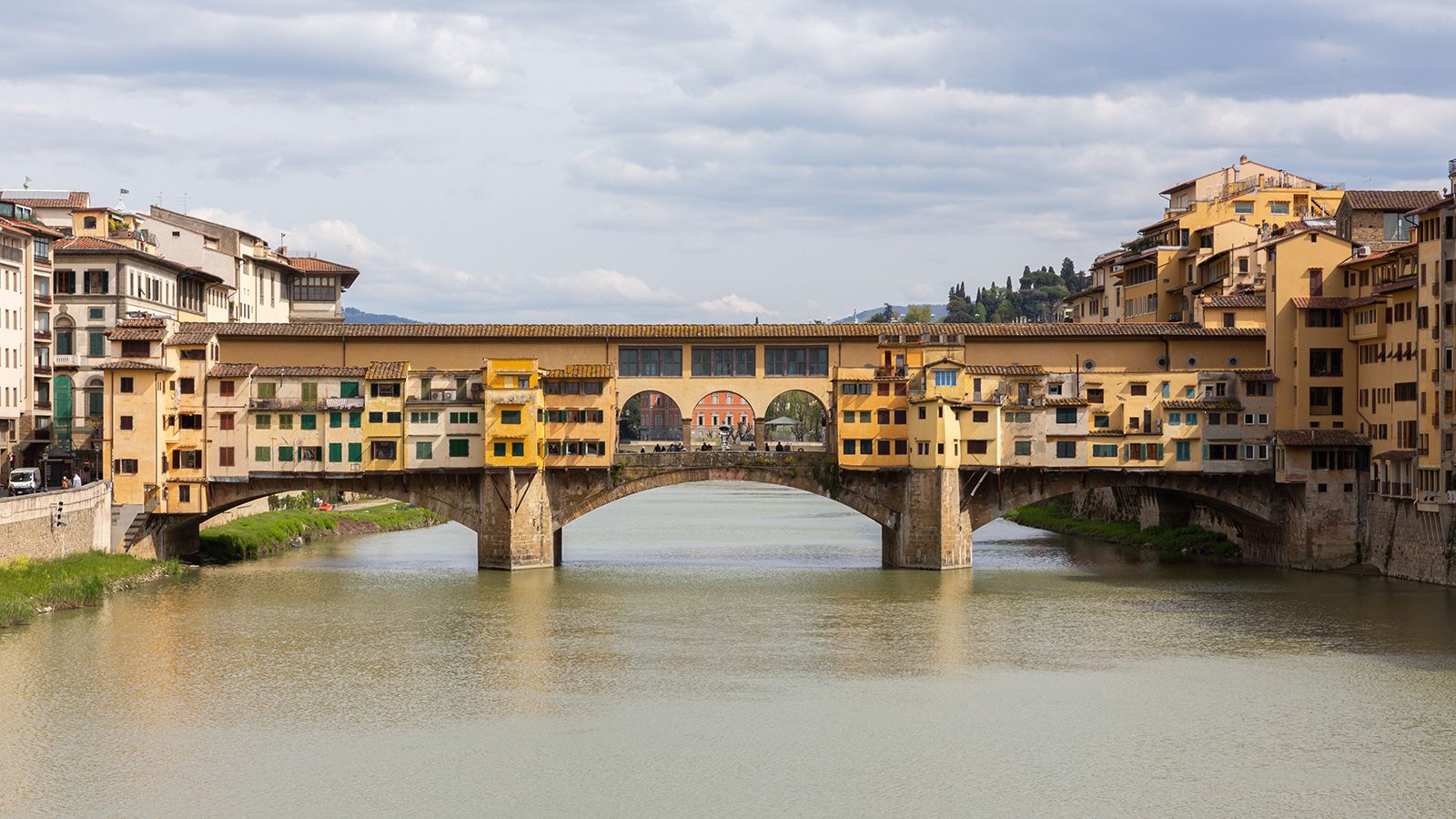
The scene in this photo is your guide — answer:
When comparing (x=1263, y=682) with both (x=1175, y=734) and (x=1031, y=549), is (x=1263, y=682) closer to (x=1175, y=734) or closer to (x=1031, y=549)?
(x=1175, y=734)

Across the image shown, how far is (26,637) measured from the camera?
43031 mm

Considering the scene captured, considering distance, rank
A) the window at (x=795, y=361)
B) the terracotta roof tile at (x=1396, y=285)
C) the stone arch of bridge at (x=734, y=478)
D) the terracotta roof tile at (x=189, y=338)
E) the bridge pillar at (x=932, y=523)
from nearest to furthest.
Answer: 1. the terracotta roof tile at (x=1396, y=285)
2. the bridge pillar at (x=932, y=523)
3. the terracotta roof tile at (x=189, y=338)
4. the stone arch of bridge at (x=734, y=478)
5. the window at (x=795, y=361)

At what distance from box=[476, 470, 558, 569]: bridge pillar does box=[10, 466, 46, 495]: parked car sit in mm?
13980

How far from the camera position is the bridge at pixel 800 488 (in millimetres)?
58062

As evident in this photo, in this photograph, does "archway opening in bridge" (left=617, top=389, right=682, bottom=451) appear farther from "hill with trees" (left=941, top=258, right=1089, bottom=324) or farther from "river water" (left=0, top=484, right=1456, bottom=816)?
"river water" (left=0, top=484, right=1456, bottom=816)

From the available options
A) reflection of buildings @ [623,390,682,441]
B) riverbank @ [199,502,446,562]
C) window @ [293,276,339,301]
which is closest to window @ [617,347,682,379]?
riverbank @ [199,502,446,562]

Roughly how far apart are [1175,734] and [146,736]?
1966 cm

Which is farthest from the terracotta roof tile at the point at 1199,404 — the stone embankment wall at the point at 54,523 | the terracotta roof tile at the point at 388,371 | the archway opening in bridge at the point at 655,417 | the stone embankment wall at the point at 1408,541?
the archway opening in bridge at the point at 655,417

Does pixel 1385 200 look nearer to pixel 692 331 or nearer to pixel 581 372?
pixel 692 331

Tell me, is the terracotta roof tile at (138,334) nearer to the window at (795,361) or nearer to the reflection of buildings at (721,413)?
the window at (795,361)

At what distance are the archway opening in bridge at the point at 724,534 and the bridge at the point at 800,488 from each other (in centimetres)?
252

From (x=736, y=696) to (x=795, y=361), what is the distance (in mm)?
27006

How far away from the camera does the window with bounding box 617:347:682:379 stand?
62875 mm

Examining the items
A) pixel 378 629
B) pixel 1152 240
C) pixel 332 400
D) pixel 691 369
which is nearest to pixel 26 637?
pixel 378 629
